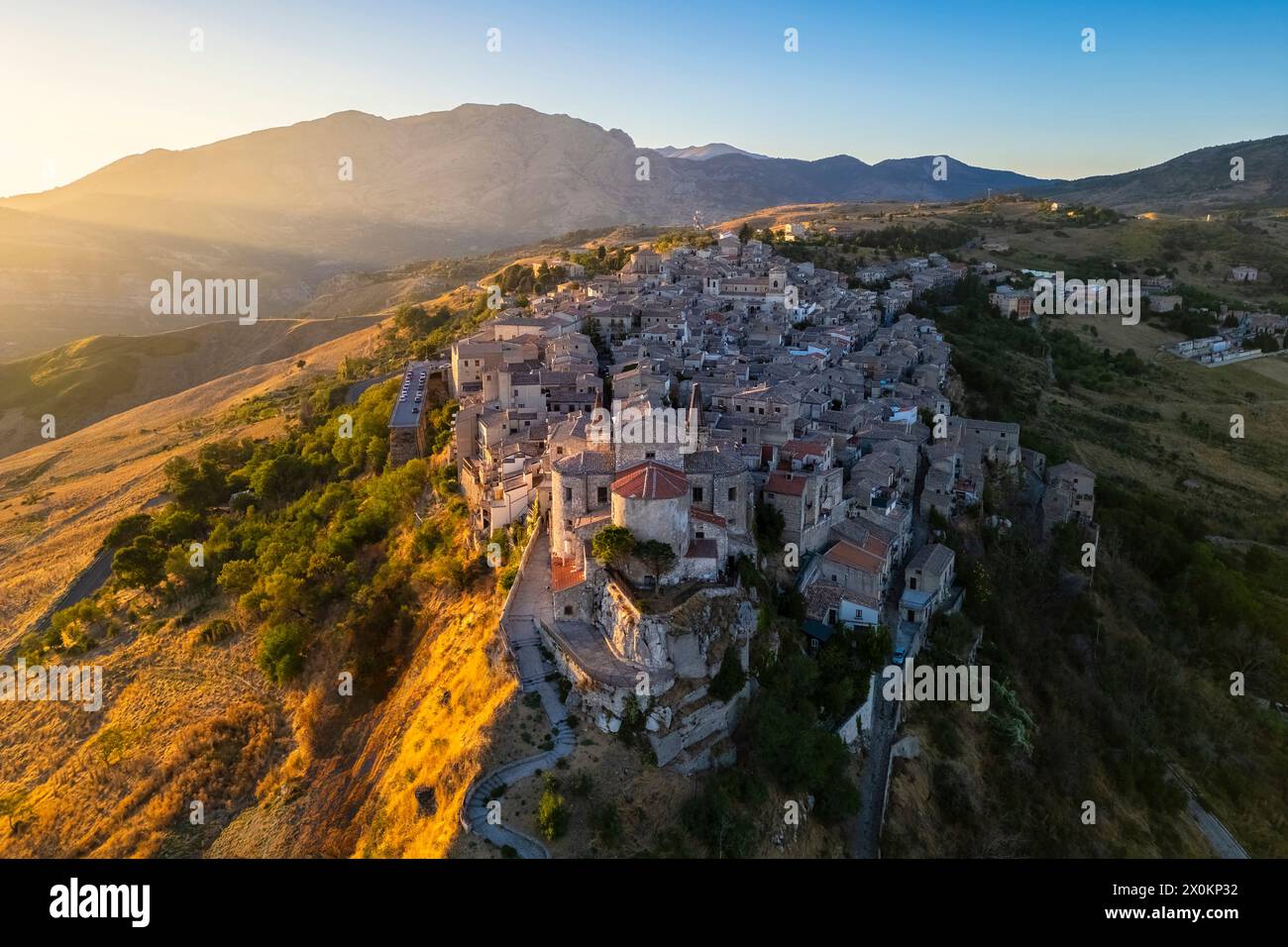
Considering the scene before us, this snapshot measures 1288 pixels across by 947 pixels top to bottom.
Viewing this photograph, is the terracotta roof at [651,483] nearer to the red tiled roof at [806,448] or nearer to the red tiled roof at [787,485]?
the red tiled roof at [787,485]

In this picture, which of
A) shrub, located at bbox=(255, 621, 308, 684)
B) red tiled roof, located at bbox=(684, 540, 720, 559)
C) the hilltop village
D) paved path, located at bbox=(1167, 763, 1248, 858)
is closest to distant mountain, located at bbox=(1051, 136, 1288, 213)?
the hilltop village

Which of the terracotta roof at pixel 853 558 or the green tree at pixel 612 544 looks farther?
the terracotta roof at pixel 853 558

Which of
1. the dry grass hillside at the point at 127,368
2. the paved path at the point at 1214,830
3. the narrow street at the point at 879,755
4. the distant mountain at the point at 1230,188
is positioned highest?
the distant mountain at the point at 1230,188

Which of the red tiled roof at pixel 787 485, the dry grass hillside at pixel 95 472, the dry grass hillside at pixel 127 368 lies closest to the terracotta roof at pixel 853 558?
the red tiled roof at pixel 787 485

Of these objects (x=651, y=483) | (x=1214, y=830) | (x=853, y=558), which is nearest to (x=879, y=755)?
(x=853, y=558)

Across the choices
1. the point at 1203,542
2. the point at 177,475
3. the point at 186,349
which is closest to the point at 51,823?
the point at 177,475

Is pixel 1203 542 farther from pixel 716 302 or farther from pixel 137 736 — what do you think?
pixel 137 736
